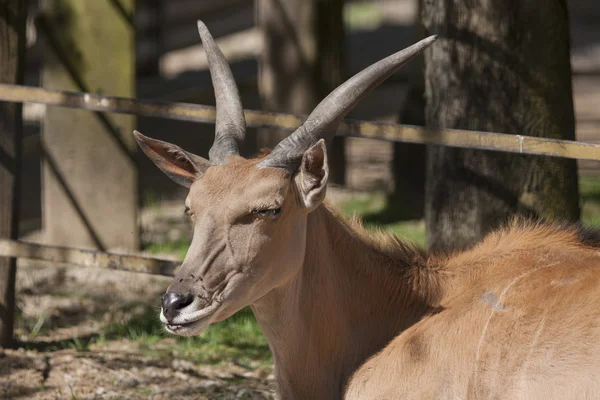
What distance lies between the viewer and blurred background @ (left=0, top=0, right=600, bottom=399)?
618 centimetres

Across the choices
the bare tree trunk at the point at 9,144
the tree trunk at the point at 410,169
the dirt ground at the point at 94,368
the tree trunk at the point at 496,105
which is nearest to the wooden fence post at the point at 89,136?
the dirt ground at the point at 94,368

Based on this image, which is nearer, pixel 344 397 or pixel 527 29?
pixel 344 397

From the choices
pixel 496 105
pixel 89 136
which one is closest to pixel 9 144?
pixel 89 136

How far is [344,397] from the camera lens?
500 cm

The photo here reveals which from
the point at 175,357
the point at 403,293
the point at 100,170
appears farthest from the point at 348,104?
the point at 100,170

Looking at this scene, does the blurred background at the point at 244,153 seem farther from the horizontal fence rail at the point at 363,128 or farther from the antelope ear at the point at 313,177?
the antelope ear at the point at 313,177

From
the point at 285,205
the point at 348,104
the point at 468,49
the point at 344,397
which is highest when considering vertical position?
the point at 468,49

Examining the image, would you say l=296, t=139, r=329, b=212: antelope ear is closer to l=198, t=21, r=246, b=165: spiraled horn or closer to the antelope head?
the antelope head

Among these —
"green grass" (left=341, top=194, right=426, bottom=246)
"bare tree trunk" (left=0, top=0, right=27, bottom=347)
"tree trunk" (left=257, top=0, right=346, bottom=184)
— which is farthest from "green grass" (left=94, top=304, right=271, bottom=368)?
"tree trunk" (left=257, top=0, right=346, bottom=184)

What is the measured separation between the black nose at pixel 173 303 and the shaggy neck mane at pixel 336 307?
593mm

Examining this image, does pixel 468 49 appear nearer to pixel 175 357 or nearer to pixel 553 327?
pixel 553 327

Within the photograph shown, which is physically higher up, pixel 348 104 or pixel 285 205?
pixel 348 104

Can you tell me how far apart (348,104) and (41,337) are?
3.45 meters

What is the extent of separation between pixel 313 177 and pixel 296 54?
5.64 m
